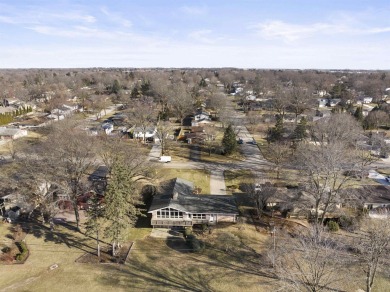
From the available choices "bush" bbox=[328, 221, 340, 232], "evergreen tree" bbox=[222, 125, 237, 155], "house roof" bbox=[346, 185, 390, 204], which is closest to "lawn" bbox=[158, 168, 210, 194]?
"evergreen tree" bbox=[222, 125, 237, 155]

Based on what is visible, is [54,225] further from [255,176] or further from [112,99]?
[112,99]

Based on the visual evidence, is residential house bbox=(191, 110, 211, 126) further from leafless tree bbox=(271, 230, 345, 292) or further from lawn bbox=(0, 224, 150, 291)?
leafless tree bbox=(271, 230, 345, 292)

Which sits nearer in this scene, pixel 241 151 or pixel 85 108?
pixel 241 151

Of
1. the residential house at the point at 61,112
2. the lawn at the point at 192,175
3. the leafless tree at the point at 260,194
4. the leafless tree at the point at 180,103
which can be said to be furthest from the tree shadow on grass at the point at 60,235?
the leafless tree at the point at 180,103

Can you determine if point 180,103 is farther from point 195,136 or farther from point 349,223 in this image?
point 349,223

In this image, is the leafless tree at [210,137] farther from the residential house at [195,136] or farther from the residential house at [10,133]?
the residential house at [10,133]

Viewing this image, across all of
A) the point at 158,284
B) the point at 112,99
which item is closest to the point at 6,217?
the point at 158,284

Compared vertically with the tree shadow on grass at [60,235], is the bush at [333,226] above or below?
above
